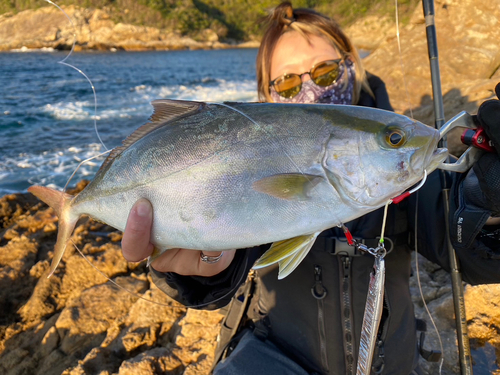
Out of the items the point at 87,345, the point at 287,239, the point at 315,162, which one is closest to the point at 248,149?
the point at 315,162

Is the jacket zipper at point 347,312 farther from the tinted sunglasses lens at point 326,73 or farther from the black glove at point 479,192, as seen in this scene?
the tinted sunglasses lens at point 326,73

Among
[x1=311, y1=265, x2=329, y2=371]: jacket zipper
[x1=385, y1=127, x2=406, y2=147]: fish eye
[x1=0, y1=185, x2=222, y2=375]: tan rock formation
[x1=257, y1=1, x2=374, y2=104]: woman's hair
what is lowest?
[x1=0, y1=185, x2=222, y2=375]: tan rock formation

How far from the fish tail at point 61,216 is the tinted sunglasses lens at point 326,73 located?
1.79 metres

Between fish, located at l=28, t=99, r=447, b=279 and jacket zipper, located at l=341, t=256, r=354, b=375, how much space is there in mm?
742

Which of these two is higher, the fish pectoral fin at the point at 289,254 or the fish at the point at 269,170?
the fish at the point at 269,170

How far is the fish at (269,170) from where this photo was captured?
124 cm

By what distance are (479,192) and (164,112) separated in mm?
1524

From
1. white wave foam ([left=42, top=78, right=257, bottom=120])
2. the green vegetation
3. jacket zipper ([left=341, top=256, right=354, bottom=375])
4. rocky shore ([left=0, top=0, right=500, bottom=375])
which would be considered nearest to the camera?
jacket zipper ([left=341, top=256, right=354, bottom=375])

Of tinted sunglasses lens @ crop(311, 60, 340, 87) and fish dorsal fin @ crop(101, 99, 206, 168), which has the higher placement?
tinted sunglasses lens @ crop(311, 60, 340, 87)

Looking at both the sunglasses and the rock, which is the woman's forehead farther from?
the rock

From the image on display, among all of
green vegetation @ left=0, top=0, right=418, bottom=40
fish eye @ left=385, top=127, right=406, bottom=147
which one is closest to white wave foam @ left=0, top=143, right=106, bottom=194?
fish eye @ left=385, top=127, right=406, bottom=147

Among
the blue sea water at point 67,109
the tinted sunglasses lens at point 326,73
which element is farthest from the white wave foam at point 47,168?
the tinted sunglasses lens at point 326,73

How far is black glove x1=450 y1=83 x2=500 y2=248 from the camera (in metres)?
1.35

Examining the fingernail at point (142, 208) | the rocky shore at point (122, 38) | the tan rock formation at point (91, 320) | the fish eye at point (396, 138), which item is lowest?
the rocky shore at point (122, 38)
